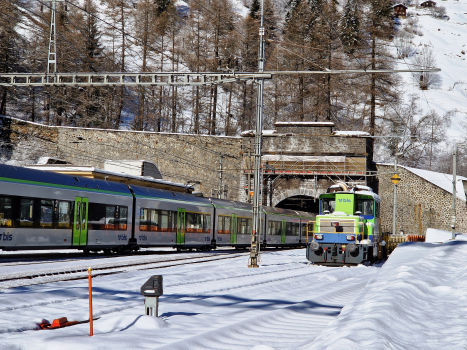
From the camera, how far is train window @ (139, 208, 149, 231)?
77.4ft

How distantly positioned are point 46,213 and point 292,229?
80.0ft

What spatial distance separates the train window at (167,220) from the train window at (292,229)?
14986 millimetres

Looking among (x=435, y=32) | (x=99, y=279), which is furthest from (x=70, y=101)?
(x=435, y=32)

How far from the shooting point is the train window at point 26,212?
57.8 feet

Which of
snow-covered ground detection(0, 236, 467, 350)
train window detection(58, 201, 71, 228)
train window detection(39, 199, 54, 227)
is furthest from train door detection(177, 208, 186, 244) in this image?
snow-covered ground detection(0, 236, 467, 350)

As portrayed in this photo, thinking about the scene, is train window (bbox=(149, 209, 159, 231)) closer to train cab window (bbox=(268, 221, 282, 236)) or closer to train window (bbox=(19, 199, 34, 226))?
train window (bbox=(19, 199, 34, 226))

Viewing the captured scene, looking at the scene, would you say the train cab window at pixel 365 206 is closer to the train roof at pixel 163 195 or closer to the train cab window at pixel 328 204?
the train cab window at pixel 328 204

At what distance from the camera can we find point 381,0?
6056 centimetres

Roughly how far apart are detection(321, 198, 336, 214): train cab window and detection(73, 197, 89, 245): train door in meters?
8.81

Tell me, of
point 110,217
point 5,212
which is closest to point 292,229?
point 110,217

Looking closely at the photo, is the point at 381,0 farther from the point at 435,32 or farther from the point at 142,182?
the point at 435,32

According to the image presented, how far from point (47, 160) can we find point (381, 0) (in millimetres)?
46034

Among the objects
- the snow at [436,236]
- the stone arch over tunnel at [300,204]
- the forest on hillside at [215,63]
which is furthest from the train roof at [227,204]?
the forest on hillside at [215,63]

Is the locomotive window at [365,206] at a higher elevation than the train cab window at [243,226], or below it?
higher
